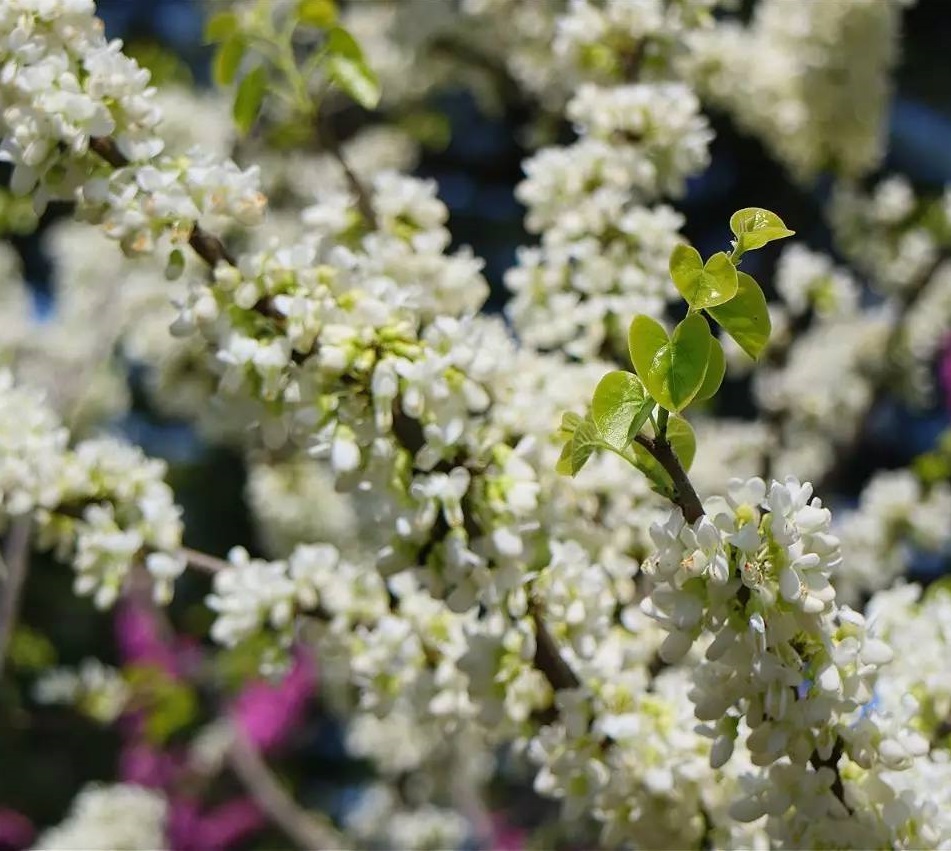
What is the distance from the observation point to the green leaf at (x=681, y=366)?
0.57 metres

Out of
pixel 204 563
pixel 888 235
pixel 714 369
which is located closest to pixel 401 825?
pixel 888 235

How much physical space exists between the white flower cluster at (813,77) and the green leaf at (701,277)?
5.13ft

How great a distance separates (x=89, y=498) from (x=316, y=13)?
0.47 m

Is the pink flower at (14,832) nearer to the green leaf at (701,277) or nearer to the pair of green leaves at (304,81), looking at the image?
the pair of green leaves at (304,81)

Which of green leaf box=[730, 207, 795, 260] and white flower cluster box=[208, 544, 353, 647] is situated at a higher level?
green leaf box=[730, 207, 795, 260]

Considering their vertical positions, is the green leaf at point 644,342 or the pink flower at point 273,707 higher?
the green leaf at point 644,342

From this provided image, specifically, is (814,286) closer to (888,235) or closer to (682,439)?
(888,235)

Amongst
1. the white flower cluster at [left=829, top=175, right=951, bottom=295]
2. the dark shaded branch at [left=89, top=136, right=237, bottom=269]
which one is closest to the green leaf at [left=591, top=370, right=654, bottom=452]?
the dark shaded branch at [left=89, top=136, right=237, bottom=269]

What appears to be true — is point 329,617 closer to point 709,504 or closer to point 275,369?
point 275,369

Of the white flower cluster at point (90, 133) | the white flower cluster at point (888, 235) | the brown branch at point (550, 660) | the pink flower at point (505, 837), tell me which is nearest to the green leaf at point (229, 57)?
the white flower cluster at point (90, 133)

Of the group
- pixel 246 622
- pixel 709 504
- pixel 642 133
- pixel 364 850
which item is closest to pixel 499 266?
pixel 364 850

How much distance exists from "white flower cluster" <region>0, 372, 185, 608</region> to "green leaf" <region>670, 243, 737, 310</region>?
60 centimetres

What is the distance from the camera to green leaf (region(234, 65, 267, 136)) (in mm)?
1008

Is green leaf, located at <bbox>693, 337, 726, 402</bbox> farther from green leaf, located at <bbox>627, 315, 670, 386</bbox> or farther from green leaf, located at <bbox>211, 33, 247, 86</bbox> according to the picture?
green leaf, located at <bbox>211, 33, 247, 86</bbox>
